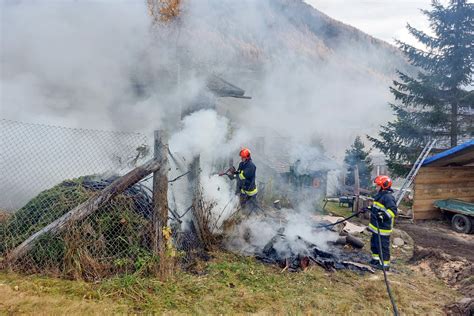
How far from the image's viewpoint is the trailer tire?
31.5 feet

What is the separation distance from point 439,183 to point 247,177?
287 inches

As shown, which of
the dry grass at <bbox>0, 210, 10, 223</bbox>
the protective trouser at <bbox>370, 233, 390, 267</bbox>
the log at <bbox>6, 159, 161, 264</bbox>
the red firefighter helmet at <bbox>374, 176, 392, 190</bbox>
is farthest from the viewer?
the red firefighter helmet at <bbox>374, 176, 392, 190</bbox>

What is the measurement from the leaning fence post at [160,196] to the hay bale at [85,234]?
23cm

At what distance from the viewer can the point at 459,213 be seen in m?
10.0

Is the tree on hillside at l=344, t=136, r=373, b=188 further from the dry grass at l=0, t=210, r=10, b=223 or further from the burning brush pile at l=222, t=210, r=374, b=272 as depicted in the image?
the dry grass at l=0, t=210, r=10, b=223

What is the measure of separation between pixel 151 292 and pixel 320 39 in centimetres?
4103

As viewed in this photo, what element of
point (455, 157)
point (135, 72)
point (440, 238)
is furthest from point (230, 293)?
point (455, 157)

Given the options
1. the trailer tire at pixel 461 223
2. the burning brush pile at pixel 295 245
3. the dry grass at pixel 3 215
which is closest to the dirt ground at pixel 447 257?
the trailer tire at pixel 461 223

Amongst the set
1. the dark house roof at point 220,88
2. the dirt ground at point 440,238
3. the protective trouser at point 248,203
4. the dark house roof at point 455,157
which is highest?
the dark house roof at point 220,88

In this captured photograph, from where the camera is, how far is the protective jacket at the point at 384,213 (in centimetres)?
614

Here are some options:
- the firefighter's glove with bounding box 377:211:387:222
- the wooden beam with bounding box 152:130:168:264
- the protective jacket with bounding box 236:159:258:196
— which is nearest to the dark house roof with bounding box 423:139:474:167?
the firefighter's glove with bounding box 377:211:387:222

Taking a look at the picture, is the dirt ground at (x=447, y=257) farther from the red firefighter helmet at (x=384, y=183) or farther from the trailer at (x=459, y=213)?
the red firefighter helmet at (x=384, y=183)

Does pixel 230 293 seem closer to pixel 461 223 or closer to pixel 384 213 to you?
pixel 384 213

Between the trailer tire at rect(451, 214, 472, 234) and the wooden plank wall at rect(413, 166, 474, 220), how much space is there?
0.95 m
